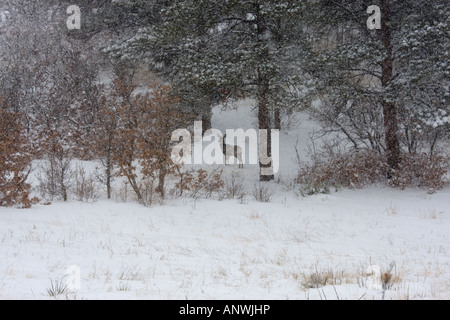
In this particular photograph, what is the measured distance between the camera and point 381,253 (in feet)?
20.3

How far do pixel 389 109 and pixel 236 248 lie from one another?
7.76 metres

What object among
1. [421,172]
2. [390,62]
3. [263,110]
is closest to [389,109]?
[390,62]

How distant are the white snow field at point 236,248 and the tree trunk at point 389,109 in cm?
140

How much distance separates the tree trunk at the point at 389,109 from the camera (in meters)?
11.7

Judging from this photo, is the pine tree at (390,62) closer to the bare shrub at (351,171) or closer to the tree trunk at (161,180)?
the bare shrub at (351,171)

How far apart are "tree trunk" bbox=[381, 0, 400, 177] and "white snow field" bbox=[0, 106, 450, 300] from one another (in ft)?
4.58

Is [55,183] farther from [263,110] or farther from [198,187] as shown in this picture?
[263,110]

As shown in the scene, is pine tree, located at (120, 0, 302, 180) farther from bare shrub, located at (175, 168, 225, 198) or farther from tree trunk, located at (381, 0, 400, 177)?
tree trunk, located at (381, 0, 400, 177)

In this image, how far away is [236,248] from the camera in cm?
655

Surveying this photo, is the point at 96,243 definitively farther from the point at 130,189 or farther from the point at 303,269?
the point at 130,189

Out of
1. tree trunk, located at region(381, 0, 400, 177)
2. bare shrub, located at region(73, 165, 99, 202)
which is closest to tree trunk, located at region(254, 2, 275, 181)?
tree trunk, located at region(381, 0, 400, 177)

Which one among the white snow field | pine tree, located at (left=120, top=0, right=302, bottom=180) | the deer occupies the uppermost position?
pine tree, located at (left=120, top=0, right=302, bottom=180)

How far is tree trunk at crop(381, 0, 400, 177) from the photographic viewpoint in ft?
38.4

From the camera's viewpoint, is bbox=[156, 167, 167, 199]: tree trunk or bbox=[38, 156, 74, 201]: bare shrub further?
bbox=[156, 167, 167, 199]: tree trunk
